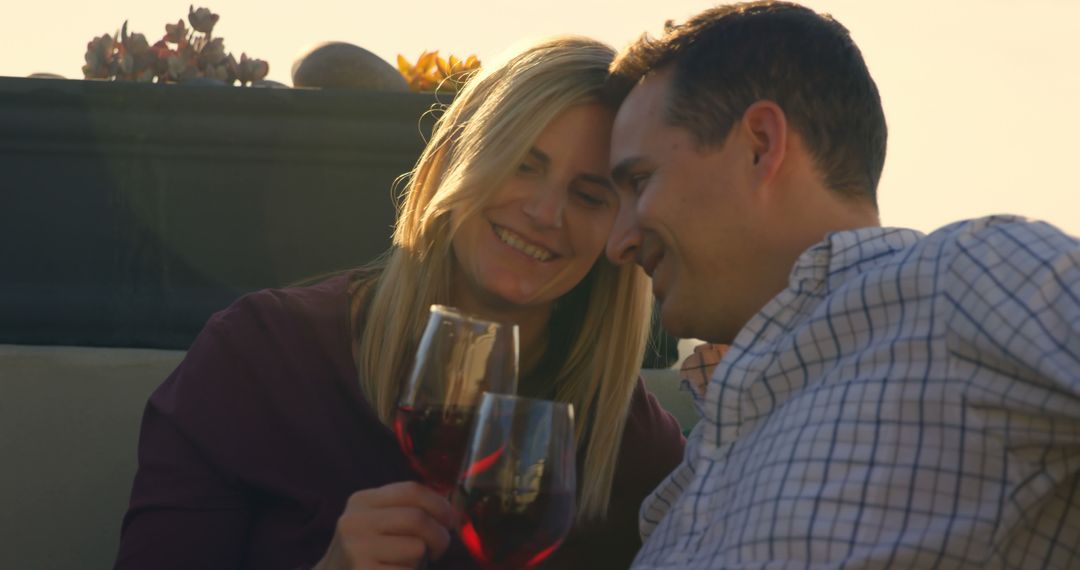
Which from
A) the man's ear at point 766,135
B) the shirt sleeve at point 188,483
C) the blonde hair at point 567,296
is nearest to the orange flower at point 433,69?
the blonde hair at point 567,296

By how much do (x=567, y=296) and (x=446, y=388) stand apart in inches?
48.5

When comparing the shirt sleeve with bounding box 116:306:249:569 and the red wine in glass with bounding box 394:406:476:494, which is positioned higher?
the red wine in glass with bounding box 394:406:476:494

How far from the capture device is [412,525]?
6.32ft

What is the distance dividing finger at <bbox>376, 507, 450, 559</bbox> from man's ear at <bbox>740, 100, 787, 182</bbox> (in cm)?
71

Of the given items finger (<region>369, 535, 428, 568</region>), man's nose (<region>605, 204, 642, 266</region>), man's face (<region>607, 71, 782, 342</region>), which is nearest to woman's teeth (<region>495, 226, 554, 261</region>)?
man's nose (<region>605, 204, 642, 266</region>)

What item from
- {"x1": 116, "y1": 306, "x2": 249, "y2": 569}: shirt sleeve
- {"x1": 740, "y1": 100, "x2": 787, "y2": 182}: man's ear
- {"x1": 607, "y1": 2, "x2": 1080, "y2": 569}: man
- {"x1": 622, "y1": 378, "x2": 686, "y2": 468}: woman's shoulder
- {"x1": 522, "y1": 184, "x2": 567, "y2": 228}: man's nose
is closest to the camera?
{"x1": 607, "y1": 2, "x2": 1080, "y2": 569}: man

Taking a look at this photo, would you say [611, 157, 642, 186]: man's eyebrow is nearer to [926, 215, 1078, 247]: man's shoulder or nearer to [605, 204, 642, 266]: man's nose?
[605, 204, 642, 266]: man's nose

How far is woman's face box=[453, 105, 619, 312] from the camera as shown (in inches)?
107

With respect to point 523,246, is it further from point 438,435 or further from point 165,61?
point 165,61

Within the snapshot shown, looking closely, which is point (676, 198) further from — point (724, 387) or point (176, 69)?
point (176, 69)

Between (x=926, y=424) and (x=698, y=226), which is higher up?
(x=698, y=226)

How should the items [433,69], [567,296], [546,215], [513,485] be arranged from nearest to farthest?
[513,485], [546,215], [567,296], [433,69]

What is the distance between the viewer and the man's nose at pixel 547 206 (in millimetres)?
2701

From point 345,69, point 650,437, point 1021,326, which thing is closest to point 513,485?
point 1021,326
